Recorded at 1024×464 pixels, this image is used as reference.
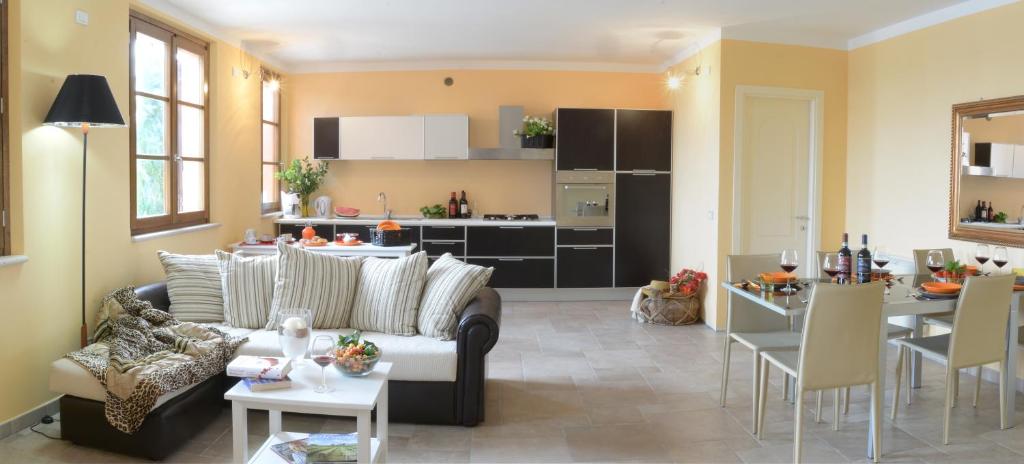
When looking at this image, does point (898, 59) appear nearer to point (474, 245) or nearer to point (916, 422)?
point (916, 422)

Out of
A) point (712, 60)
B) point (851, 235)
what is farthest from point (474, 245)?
point (851, 235)

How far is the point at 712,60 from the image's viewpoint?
609 cm

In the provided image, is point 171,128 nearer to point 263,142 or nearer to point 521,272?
point 263,142

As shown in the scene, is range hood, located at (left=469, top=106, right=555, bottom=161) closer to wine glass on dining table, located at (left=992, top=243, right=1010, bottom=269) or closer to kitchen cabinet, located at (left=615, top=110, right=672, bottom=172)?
kitchen cabinet, located at (left=615, top=110, right=672, bottom=172)

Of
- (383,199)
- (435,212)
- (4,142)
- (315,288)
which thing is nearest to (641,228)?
(435,212)

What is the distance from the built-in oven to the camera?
7.24m

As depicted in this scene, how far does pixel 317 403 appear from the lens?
8.56 ft

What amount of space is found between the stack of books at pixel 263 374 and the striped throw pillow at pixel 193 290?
1475 mm

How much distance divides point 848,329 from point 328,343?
Answer: 92.3 inches

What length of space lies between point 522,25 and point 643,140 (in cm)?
205

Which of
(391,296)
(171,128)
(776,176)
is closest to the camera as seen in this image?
(391,296)

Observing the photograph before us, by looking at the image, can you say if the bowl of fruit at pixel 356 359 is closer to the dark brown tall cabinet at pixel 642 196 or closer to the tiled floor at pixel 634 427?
the tiled floor at pixel 634 427

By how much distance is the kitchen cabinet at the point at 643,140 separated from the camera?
23.5ft

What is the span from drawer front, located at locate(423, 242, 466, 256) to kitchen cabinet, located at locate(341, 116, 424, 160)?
965mm
